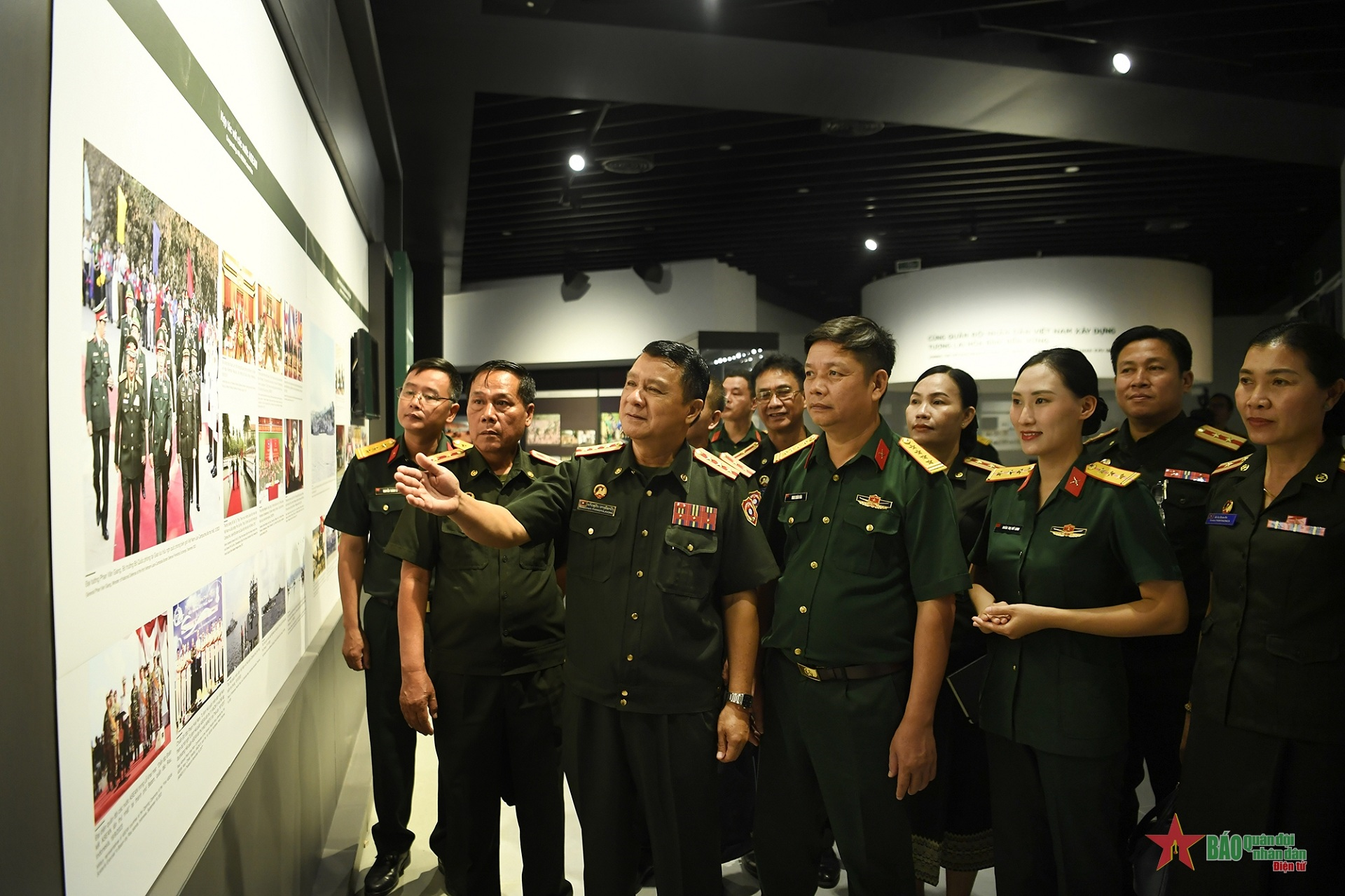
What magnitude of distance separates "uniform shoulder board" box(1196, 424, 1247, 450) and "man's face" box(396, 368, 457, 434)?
277 centimetres

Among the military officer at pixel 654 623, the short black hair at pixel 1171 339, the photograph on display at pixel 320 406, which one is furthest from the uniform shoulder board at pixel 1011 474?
the photograph on display at pixel 320 406

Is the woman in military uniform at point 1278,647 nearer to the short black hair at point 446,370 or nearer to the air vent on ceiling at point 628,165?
the short black hair at point 446,370

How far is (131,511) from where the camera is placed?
1267 millimetres

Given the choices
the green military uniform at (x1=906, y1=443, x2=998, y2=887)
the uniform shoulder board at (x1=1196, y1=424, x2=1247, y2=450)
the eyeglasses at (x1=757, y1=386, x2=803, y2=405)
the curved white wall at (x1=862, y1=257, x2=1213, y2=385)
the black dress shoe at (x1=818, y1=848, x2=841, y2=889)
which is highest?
the curved white wall at (x1=862, y1=257, x2=1213, y2=385)

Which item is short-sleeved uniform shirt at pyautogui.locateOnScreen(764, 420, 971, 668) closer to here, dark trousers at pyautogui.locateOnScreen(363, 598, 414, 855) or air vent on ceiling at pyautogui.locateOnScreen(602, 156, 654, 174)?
dark trousers at pyautogui.locateOnScreen(363, 598, 414, 855)

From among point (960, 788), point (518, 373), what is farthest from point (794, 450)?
point (960, 788)

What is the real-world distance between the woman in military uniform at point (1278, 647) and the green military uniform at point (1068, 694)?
225 mm

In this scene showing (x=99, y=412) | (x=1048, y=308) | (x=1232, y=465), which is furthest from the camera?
(x=1048, y=308)

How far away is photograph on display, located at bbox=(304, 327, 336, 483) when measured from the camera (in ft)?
9.70

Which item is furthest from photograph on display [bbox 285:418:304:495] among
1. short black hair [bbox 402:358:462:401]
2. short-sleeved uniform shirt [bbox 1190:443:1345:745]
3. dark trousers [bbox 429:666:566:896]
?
short-sleeved uniform shirt [bbox 1190:443:1345:745]

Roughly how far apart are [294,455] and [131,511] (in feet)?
4.75

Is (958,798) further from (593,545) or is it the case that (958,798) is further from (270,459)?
(270,459)

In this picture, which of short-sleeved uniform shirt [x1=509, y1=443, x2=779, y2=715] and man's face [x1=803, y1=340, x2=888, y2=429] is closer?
short-sleeved uniform shirt [x1=509, y1=443, x2=779, y2=715]

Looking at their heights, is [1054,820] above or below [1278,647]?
below
